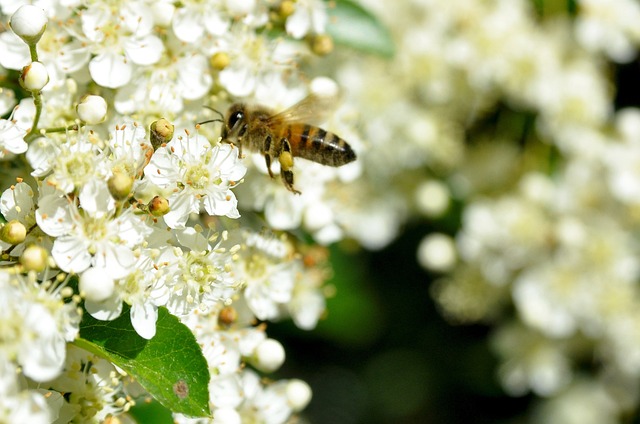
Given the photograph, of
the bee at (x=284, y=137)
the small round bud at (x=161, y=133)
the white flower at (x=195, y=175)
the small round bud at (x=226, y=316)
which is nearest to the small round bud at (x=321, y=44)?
the bee at (x=284, y=137)

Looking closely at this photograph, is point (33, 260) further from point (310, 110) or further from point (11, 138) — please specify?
point (310, 110)

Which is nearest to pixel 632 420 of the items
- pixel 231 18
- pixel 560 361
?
pixel 560 361

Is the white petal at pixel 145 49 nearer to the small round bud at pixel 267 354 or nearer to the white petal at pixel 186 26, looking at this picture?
the white petal at pixel 186 26

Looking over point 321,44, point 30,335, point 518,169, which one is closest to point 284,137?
point 321,44

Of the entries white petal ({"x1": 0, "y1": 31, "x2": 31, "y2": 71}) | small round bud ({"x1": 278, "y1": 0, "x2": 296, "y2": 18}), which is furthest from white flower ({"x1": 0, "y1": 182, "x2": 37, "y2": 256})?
small round bud ({"x1": 278, "y1": 0, "x2": 296, "y2": 18})

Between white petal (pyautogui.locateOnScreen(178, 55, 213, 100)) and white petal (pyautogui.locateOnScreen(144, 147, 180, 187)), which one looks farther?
white petal (pyautogui.locateOnScreen(178, 55, 213, 100))

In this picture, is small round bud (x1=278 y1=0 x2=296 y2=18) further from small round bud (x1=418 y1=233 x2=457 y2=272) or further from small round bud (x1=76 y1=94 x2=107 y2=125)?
small round bud (x1=418 y1=233 x2=457 y2=272)
